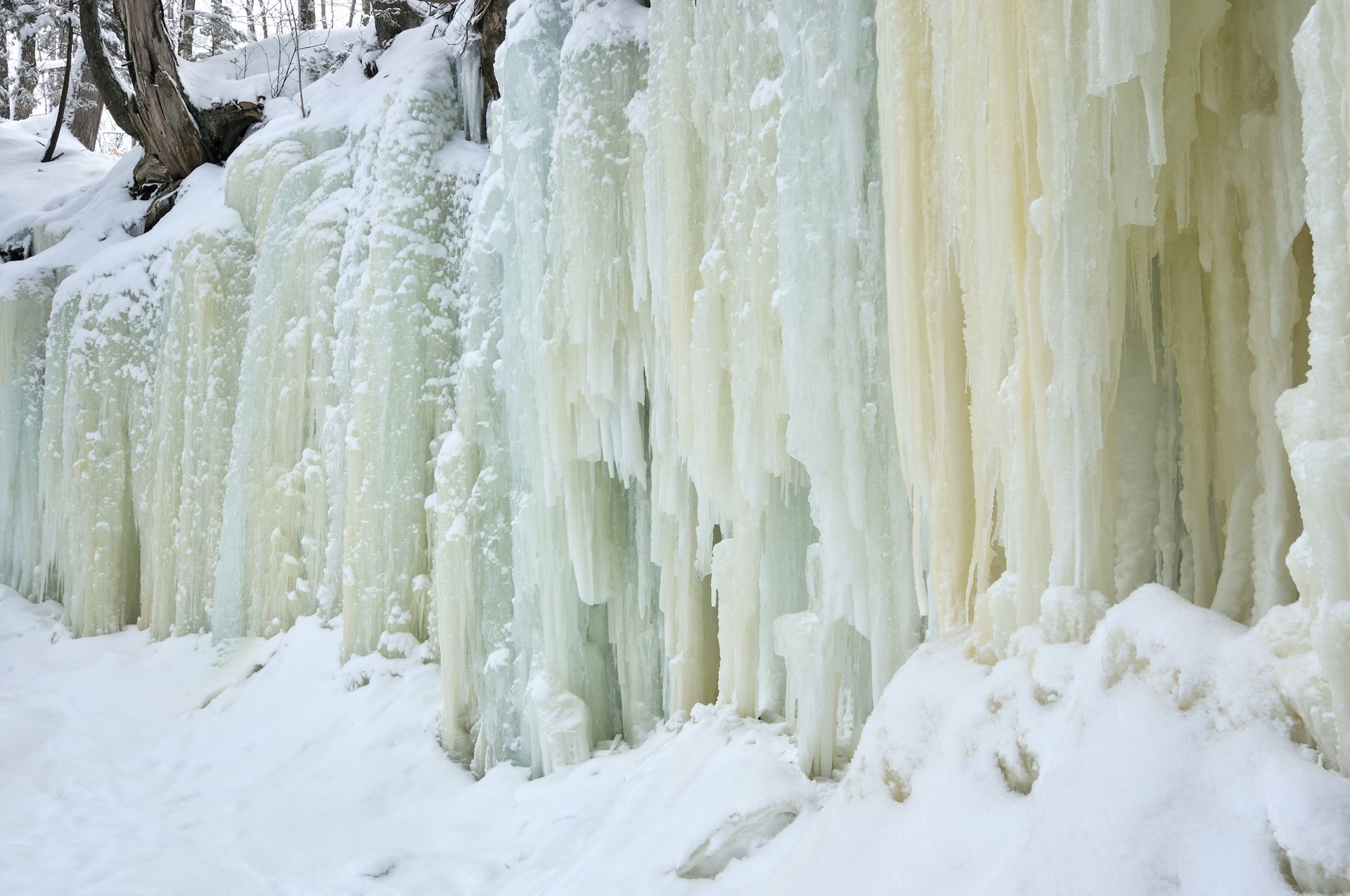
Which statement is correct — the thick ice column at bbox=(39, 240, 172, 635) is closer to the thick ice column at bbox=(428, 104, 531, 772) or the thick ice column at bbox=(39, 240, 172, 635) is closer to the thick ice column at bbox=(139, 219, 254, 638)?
the thick ice column at bbox=(139, 219, 254, 638)

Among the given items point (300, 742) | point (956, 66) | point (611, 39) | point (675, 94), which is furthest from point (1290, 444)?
point (300, 742)

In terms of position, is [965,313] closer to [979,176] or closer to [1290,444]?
[979,176]

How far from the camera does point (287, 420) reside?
24.7 feet

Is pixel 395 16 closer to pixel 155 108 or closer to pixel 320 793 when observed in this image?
pixel 155 108

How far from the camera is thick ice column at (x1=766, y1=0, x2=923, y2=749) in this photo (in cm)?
341

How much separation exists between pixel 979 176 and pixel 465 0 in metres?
6.16

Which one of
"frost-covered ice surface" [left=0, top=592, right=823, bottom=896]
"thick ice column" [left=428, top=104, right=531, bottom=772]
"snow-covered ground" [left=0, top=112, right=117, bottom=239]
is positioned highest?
"snow-covered ground" [left=0, top=112, right=117, bottom=239]

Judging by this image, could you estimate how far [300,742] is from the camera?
6098 mm

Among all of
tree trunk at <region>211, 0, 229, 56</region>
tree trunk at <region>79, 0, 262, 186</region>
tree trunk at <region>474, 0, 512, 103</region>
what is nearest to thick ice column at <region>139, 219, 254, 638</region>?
tree trunk at <region>79, 0, 262, 186</region>

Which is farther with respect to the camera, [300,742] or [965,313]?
[300,742]

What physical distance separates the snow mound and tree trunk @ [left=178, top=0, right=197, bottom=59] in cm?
1571

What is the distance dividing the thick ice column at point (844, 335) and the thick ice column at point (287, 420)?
484 centimetres

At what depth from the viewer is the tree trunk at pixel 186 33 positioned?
47.7ft

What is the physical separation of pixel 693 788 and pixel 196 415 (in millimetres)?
6626
